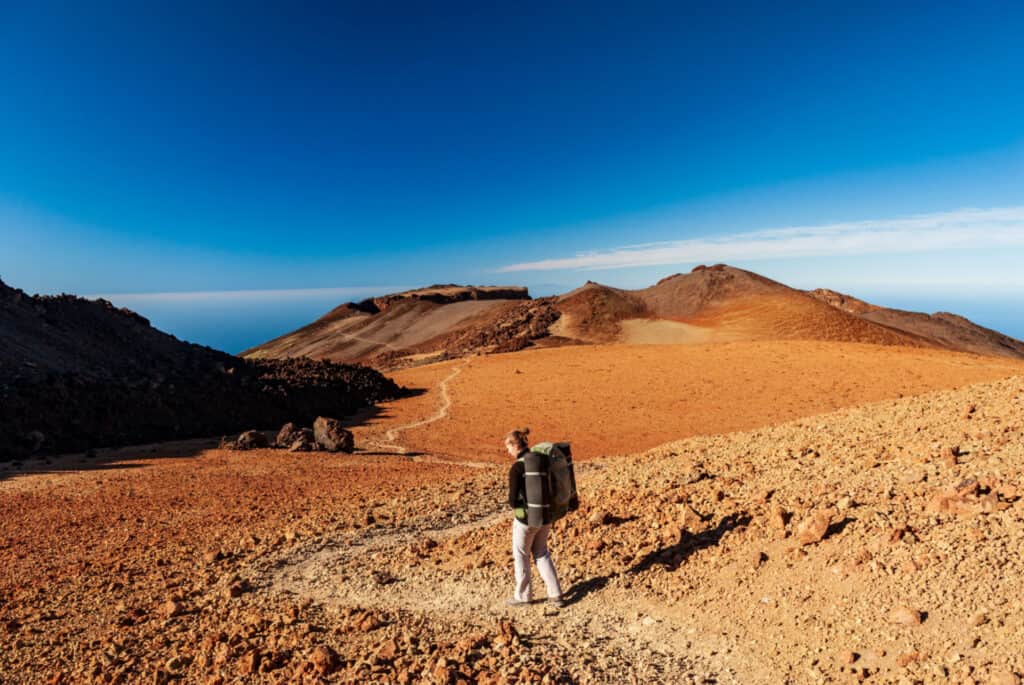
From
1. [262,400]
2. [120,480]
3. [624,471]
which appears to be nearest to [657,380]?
[262,400]

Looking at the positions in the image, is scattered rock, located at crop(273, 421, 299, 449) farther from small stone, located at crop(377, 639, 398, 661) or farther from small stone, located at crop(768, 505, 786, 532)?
small stone, located at crop(768, 505, 786, 532)

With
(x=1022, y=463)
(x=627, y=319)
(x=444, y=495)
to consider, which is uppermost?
(x=627, y=319)

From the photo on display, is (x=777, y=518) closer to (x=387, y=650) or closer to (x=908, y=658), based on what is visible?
(x=908, y=658)

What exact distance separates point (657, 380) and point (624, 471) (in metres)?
18.8

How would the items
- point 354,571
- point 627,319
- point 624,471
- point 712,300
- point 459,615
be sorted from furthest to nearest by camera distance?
point 712,300, point 627,319, point 624,471, point 354,571, point 459,615

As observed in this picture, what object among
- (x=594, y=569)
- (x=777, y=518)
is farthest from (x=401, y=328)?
(x=777, y=518)

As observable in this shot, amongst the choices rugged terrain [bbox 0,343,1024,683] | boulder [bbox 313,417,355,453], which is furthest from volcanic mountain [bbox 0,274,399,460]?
boulder [bbox 313,417,355,453]

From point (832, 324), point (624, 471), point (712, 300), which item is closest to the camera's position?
point (624, 471)

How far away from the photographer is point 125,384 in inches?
774

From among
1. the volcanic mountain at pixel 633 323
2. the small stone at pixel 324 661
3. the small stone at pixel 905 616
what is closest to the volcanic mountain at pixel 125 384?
the small stone at pixel 324 661

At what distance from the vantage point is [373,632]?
5664 millimetres

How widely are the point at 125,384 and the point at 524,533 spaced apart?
18361mm

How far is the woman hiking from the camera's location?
19.1 ft

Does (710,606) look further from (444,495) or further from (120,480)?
(120,480)
